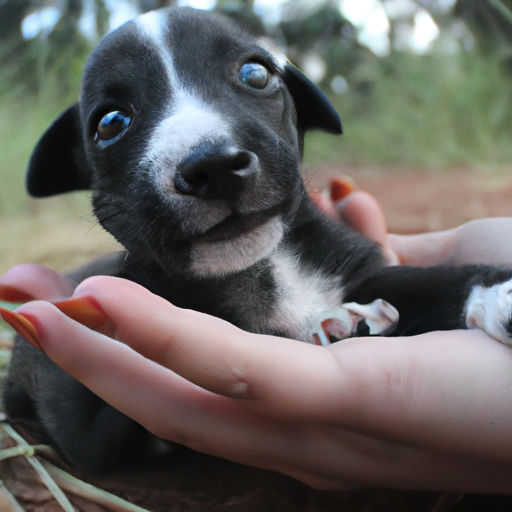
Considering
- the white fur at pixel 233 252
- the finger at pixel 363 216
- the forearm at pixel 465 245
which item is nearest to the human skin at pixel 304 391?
the white fur at pixel 233 252

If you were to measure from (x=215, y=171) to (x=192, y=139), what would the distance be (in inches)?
3.5

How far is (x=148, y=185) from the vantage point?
4.18 ft

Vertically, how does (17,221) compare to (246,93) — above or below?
below

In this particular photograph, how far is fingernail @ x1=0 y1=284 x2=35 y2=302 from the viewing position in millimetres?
1229

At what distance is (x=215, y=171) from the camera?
3.68 ft

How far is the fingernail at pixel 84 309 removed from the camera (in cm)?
90

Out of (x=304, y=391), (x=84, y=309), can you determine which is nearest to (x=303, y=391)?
(x=304, y=391)

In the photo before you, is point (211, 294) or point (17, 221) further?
point (17, 221)

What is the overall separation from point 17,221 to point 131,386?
3442 millimetres

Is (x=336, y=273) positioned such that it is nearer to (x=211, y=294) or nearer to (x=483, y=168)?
(x=211, y=294)

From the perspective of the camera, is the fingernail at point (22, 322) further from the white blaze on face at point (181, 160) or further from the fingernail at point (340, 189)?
the fingernail at point (340, 189)

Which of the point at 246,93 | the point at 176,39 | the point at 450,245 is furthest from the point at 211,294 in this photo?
the point at 450,245

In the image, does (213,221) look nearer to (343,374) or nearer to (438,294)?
(343,374)

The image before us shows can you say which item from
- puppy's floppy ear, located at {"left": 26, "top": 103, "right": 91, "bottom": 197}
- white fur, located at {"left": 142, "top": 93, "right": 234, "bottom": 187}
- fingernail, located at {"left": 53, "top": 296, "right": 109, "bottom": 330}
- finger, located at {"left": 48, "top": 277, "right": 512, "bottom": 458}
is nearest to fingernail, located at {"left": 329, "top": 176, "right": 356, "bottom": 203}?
puppy's floppy ear, located at {"left": 26, "top": 103, "right": 91, "bottom": 197}
